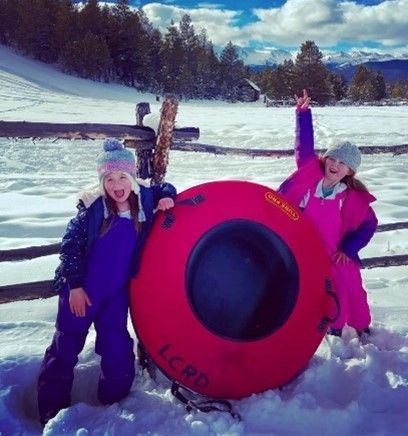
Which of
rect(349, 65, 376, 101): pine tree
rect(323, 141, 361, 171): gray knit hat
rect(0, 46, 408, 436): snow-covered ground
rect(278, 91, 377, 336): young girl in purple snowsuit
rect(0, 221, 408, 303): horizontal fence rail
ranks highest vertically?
rect(349, 65, 376, 101): pine tree

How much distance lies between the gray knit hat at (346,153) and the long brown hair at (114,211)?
1.13 m

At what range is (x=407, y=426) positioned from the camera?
199 cm

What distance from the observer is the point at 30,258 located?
3.01 m

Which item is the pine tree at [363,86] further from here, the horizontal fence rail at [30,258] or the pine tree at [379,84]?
the horizontal fence rail at [30,258]

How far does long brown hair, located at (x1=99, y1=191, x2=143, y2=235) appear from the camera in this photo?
2086 millimetres

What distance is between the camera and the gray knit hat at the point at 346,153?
8.30 feet

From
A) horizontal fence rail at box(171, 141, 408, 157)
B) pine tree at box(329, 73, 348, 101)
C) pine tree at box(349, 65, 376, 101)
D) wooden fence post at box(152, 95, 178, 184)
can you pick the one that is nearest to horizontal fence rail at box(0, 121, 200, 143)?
wooden fence post at box(152, 95, 178, 184)

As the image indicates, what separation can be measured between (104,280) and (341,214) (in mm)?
1372

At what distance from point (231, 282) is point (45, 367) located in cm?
97

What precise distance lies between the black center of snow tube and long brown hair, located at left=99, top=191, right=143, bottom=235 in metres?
0.29

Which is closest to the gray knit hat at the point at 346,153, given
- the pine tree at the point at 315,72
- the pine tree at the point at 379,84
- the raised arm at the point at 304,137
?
the raised arm at the point at 304,137

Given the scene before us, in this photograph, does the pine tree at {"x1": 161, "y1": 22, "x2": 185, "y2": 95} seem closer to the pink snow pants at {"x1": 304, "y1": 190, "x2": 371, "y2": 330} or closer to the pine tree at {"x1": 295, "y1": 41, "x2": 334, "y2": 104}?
the pine tree at {"x1": 295, "y1": 41, "x2": 334, "y2": 104}

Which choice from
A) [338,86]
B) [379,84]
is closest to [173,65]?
[338,86]

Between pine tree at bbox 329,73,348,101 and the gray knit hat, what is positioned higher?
pine tree at bbox 329,73,348,101
